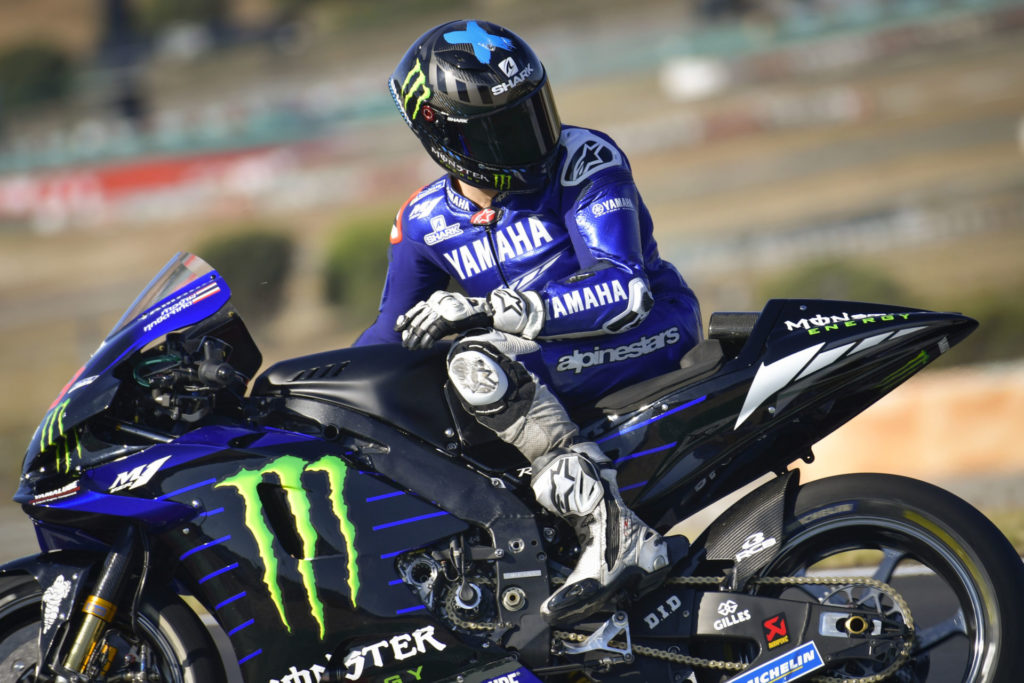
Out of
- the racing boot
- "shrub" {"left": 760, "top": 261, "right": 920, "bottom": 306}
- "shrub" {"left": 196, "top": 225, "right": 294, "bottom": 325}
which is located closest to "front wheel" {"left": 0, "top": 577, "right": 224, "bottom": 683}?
the racing boot

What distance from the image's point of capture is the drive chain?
3.21 meters

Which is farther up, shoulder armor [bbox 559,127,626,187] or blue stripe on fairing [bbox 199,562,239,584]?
shoulder armor [bbox 559,127,626,187]

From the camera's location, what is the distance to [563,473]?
317 centimetres

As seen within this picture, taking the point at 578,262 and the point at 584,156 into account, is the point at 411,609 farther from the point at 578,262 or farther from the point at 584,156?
the point at 584,156

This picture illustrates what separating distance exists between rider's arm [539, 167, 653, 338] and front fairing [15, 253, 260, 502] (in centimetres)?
107

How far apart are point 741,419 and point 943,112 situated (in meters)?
28.3

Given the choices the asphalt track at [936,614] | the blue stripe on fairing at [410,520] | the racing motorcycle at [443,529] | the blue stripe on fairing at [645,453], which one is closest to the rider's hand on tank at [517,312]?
the racing motorcycle at [443,529]

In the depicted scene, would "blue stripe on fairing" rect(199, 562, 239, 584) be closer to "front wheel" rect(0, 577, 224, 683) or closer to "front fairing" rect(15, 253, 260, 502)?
"front wheel" rect(0, 577, 224, 683)

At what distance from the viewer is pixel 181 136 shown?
1421 inches

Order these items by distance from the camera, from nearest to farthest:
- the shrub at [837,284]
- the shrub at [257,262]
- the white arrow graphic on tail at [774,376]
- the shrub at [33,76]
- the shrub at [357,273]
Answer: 1. the white arrow graphic on tail at [774,376]
2. the shrub at [837,284]
3. the shrub at [257,262]
4. the shrub at [357,273]
5. the shrub at [33,76]

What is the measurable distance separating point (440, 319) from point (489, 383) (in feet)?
0.75

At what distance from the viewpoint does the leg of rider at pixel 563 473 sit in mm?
3164

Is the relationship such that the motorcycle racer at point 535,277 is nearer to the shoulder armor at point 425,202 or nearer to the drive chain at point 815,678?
the shoulder armor at point 425,202

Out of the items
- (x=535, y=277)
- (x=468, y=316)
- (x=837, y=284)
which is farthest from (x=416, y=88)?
(x=837, y=284)
